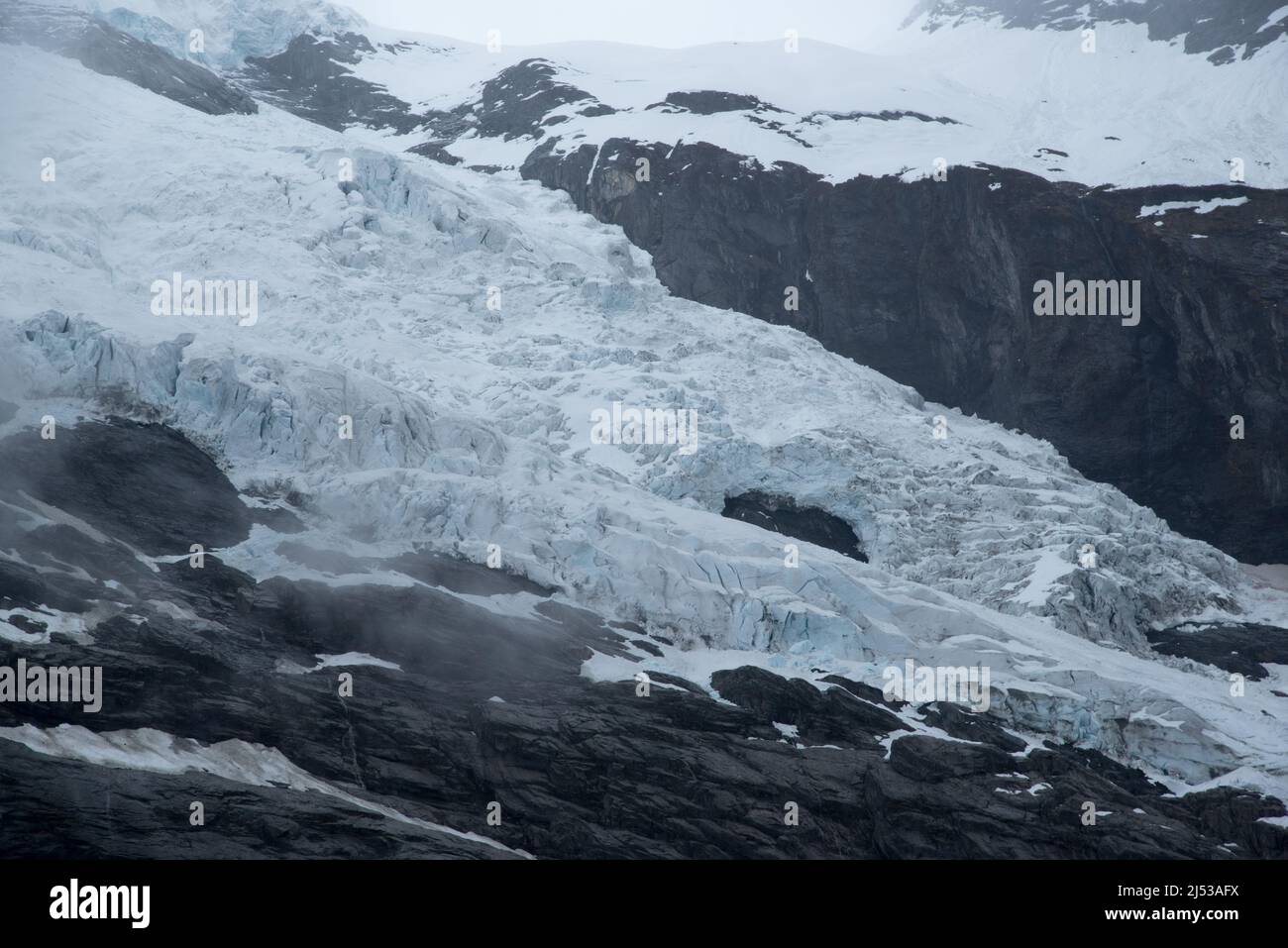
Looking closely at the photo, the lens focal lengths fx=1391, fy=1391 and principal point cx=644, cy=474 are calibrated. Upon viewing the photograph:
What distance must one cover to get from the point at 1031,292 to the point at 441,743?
58982mm

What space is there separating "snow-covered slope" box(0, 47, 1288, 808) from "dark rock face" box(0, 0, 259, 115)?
10.1ft

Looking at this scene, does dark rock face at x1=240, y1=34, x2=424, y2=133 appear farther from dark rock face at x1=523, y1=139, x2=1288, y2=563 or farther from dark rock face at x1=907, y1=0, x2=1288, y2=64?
dark rock face at x1=907, y1=0, x2=1288, y2=64

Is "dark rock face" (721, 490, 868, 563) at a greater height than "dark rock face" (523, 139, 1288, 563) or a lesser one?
lesser

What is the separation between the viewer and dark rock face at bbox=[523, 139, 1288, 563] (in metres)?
83.4

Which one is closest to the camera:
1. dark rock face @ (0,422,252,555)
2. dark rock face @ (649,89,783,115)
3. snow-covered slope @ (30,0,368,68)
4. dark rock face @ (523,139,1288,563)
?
dark rock face @ (0,422,252,555)

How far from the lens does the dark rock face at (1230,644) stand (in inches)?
2507

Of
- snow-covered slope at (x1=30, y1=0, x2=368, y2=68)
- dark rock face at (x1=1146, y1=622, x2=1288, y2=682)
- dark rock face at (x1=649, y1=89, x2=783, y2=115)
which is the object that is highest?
snow-covered slope at (x1=30, y1=0, x2=368, y2=68)

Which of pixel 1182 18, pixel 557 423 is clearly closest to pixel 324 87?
pixel 557 423

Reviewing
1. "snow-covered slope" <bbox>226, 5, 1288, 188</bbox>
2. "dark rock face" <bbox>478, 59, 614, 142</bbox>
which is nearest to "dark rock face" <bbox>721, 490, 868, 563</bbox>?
"snow-covered slope" <bbox>226, 5, 1288, 188</bbox>

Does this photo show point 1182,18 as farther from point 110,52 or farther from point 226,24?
point 226,24

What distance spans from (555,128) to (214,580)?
73.4m

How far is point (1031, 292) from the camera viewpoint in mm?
90438

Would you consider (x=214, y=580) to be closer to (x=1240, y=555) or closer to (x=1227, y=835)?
(x=1227, y=835)
